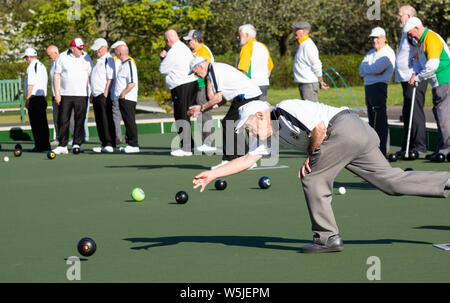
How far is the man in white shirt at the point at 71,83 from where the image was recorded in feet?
40.3

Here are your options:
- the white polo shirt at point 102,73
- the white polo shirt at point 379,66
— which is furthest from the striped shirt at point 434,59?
the white polo shirt at point 102,73

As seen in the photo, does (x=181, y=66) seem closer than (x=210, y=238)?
No

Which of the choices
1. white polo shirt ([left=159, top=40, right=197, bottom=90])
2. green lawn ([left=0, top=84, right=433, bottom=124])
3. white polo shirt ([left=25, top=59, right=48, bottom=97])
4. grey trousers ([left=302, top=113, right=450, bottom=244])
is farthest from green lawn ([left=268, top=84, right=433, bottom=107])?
grey trousers ([left=302, top=113, right=450, bottom=244])

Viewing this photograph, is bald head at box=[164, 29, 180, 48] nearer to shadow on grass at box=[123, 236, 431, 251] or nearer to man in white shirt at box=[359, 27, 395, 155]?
man in white shirt at box=[359, 27, 395, 155]

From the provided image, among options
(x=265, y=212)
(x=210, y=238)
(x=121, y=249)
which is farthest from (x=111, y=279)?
(x=265, y=212)

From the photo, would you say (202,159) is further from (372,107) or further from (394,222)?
(394,222)

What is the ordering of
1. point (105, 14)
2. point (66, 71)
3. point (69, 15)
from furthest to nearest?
1. point (105, 14)
2. point (69, 15)
3. point (66, 71)

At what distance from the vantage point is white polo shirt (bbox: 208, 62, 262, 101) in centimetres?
906

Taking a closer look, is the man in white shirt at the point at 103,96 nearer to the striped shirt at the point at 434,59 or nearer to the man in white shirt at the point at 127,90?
the man in white shirt at the point at 127,90

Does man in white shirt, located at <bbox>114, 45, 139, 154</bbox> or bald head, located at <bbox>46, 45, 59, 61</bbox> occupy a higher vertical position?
bald head, located at <bbox>46, 45, 59, 61</bbox>

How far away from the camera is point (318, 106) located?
16.7ft

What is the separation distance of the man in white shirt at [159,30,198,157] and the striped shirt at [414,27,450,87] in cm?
344

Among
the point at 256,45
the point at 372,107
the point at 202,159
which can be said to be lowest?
the point at 202,159

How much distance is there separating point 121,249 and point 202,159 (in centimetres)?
587
